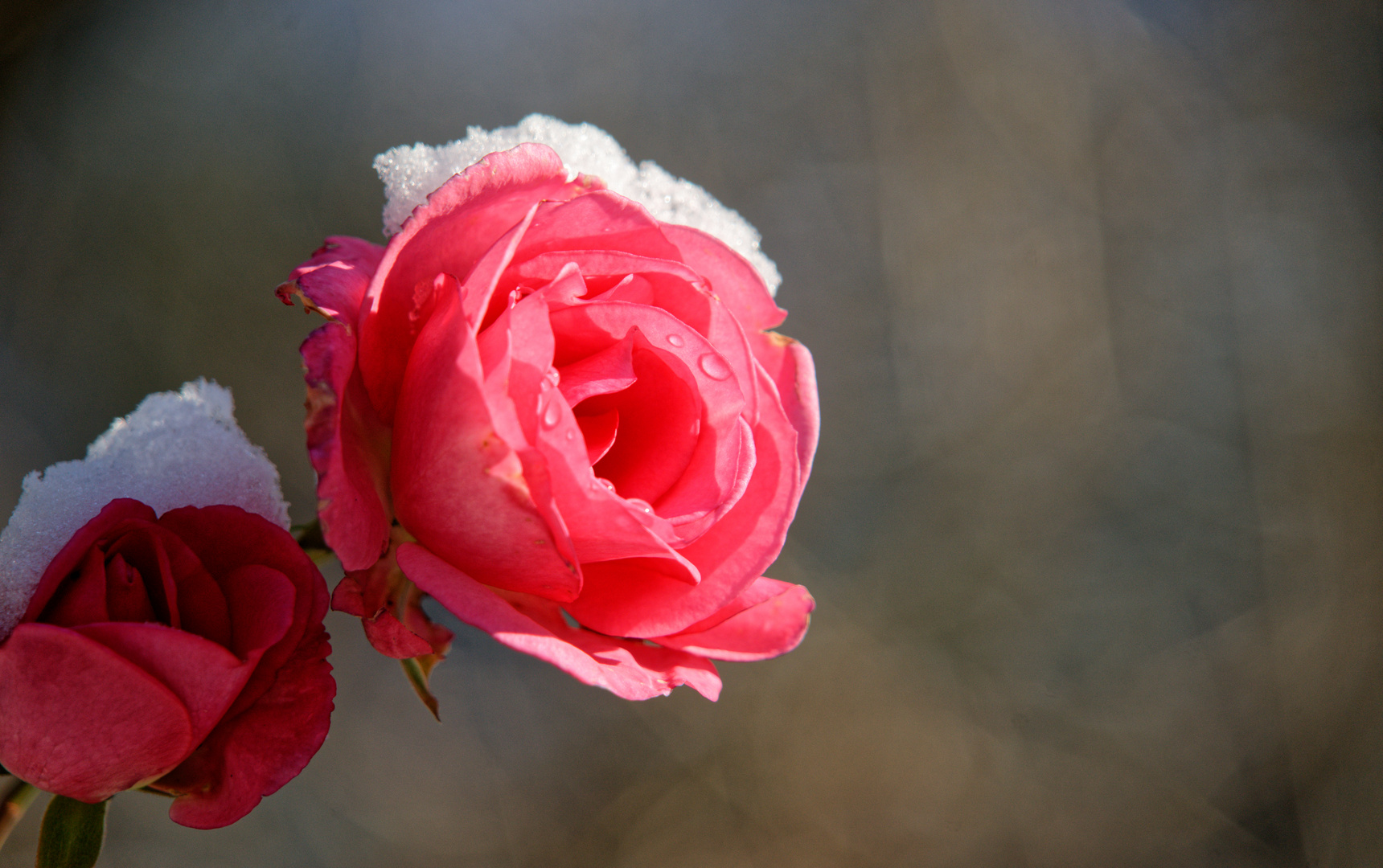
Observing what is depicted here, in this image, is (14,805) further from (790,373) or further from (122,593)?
(790,373)

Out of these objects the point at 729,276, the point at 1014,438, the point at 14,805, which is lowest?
the point at 1014,438

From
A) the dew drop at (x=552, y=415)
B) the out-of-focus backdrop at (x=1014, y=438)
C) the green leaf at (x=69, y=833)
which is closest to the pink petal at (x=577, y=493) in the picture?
the dew drop at (x=552, y=415)

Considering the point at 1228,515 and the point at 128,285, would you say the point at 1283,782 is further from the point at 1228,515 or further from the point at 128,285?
the point at 128,285

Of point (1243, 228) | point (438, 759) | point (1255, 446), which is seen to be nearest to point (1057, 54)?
point (1243, 228)

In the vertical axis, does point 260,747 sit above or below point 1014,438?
above

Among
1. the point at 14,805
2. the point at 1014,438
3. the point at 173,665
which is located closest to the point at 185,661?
the point at 173,665

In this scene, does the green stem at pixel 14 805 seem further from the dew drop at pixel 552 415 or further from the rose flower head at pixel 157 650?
the dew drop at pixel 552 415
